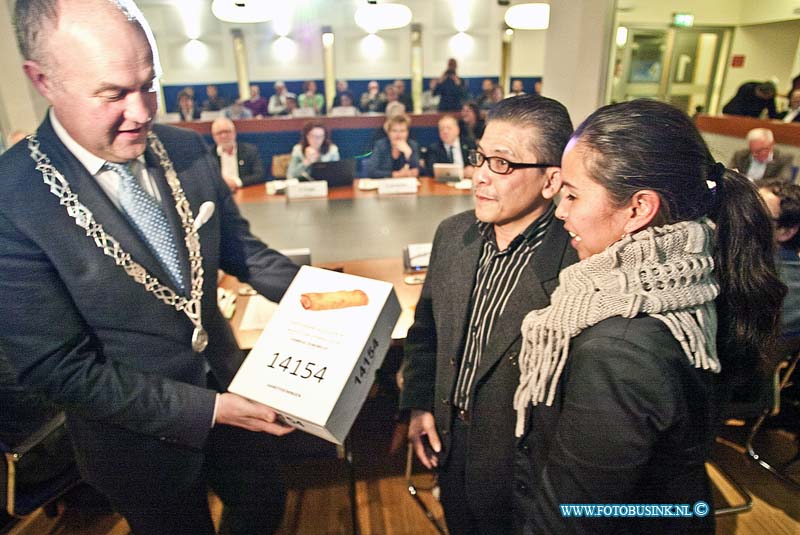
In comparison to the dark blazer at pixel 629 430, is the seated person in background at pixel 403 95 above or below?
above

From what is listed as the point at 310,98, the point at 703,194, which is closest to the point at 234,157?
the point at 703,194

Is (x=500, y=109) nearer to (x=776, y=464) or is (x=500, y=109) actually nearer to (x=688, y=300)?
(x=688, y=300)

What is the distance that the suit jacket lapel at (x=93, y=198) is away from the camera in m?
0.92

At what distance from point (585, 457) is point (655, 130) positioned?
0.58 m

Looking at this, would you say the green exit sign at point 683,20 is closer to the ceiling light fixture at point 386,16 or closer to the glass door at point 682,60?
the glass door at point 682,60

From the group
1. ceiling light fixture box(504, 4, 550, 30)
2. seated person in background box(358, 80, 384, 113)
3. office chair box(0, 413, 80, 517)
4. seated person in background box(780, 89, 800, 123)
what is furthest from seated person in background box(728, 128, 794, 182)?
seated person in background box(358, 80, 384, 113)

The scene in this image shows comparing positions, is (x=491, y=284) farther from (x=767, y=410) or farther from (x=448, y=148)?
(x=448, y=148)

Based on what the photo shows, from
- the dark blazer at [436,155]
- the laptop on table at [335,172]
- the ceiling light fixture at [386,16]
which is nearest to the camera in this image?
the ceiling light fixture at [386,16]

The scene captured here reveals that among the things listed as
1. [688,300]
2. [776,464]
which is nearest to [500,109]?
[688,300]

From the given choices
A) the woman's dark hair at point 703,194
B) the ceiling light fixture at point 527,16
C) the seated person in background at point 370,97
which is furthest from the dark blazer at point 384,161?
the seated person in background at point 370,97

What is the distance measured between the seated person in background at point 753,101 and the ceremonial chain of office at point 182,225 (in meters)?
2.22

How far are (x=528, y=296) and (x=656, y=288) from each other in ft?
1.30

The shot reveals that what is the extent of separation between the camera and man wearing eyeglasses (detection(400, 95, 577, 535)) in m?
1.14

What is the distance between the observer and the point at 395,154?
4.43 meters
